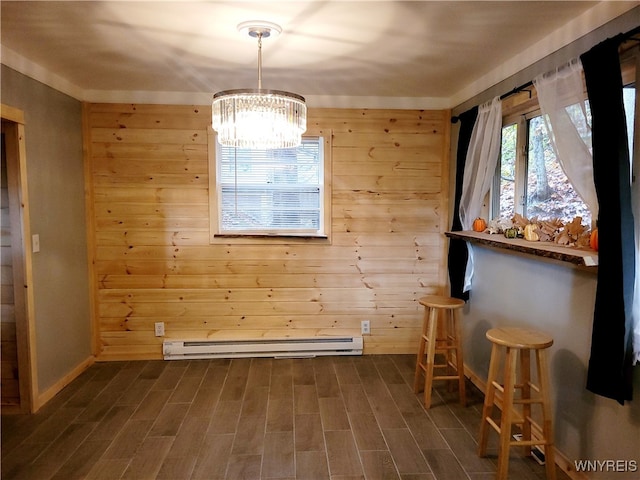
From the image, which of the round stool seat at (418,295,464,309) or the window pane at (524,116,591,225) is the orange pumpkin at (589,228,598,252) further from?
the round stool seat at (418,295,464,309)

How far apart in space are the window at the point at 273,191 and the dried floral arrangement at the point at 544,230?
59.5 inches

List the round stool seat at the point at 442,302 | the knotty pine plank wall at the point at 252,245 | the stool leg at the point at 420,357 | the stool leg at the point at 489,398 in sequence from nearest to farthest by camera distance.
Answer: the stool leg at the point at 489,398 < the round stool seat at the point at 442,302 < the stool leg at the point at 420,357 < the knotty pine plank wall at the point at 252,245

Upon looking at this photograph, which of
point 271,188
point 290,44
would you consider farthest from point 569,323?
point 271,188

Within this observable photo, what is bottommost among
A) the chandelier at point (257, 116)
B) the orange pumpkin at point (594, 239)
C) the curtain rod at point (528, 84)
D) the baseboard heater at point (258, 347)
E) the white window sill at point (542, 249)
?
the baseboard heater at point (258, 347)

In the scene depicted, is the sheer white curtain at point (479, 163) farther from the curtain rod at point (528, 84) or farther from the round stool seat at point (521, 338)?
the round stool seat at point (521, 338)

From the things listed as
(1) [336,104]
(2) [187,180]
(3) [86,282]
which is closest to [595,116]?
(1) [336,104]

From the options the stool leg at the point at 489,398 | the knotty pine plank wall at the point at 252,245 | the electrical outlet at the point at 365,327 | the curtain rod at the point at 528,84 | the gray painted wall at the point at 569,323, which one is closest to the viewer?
the curtain rod at the point at 528,84

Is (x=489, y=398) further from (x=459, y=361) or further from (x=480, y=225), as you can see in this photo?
(x=480, y=225)

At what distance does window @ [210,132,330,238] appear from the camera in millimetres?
3621

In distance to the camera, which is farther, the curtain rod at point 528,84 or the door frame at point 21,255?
the door frame at point 21,255

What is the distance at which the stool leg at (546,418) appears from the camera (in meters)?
2.01

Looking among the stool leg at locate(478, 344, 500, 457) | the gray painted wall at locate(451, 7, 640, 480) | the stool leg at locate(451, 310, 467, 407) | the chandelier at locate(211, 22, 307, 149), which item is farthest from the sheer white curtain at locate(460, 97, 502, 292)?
the chandelier at locate(211, 22, 307, 149)

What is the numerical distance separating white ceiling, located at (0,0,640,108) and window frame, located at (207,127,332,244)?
0.41 meters

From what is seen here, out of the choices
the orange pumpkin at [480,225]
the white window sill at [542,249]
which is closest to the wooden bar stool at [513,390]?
the white window sill at [542,249]
